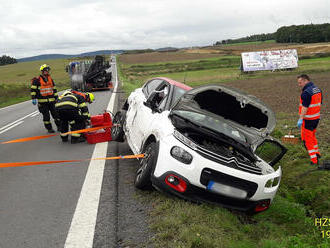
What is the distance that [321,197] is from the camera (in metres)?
5.06

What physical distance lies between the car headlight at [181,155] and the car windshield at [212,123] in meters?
0.56

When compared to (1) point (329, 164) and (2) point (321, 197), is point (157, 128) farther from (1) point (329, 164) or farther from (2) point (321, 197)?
(1) point (329, 164)

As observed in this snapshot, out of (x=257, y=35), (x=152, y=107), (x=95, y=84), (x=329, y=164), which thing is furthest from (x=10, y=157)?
(x=257, y=35)

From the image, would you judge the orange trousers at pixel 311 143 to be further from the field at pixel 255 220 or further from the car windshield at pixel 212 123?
the car windshield at pixel 212 123

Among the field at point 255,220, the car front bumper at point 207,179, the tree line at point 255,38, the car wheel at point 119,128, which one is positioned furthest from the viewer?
the tree line at point 255,38

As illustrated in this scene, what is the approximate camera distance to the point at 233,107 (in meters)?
4.84

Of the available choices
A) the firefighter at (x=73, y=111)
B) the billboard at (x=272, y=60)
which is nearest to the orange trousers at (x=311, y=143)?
the firefighter at (x=73, y=111)

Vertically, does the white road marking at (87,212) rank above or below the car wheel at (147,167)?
below

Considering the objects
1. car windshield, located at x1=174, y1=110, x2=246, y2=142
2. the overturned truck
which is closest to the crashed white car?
car windshield, located at x1=174, y1=110, x2=246, y2=142

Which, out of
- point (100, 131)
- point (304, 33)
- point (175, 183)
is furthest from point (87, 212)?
point (304, 33)

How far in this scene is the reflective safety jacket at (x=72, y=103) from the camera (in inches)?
279

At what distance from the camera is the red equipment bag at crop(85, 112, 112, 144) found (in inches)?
298

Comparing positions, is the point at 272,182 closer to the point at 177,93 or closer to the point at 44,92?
the point at 177,93

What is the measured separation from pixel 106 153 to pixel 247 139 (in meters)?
3.36
